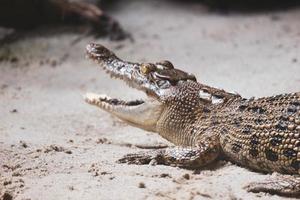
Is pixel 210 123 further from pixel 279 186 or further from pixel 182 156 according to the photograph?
pixel 279 186

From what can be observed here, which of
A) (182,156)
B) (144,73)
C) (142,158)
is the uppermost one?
(144,73)

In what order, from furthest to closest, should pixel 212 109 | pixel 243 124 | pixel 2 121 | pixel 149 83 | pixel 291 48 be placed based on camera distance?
pixel 291 48, pixel 2 121, pixel 149 83, pixel 212 109, pixel 243 124

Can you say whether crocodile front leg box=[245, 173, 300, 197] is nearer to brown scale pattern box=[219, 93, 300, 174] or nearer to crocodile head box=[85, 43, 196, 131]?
brown scale pattern box=[219, 93, 300, 174]

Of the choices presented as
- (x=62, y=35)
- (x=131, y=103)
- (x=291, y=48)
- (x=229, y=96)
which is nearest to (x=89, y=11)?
(x=62, y=35)

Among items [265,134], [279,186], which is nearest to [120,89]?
[265,134]

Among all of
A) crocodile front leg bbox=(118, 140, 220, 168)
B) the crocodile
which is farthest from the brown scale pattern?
crocodile front leg bbox=(118, 140, 220, 168)

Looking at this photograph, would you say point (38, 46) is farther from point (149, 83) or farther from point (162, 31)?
point (149, 83)

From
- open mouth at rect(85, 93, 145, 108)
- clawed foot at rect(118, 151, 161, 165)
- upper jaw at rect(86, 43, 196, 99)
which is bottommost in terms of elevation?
clawed foot at rect(118, 151, 161, 165)
